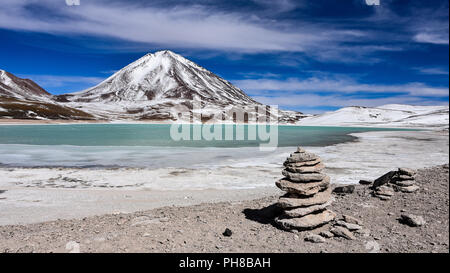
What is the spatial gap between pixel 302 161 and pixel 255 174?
32.0ft

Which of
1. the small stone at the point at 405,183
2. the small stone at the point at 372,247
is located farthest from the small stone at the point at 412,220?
the small stone at the point at 405,183

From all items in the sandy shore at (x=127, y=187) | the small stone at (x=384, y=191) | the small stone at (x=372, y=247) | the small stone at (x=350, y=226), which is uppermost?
the small stone at (x=384, y=191)

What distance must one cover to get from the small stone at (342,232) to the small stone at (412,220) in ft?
5.87

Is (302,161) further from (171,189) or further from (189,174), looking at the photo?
(189,174)

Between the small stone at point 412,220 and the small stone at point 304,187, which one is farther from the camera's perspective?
the small stone at point 304,187

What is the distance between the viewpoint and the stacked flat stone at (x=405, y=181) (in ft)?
36.8

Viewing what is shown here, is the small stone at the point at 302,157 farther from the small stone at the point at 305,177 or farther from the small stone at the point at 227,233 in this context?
the small stone at the point at 227,233

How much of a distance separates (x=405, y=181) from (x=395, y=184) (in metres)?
0.36

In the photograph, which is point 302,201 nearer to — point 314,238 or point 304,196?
point 304,196

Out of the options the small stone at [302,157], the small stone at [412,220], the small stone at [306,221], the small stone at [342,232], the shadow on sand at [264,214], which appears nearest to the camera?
the small stone at [342,232]

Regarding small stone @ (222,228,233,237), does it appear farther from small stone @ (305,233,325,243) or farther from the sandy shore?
the sandy shore

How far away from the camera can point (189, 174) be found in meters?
18.4

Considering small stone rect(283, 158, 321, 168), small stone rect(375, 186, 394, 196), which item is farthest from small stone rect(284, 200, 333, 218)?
small stone rect(375, 186, 394, 196)

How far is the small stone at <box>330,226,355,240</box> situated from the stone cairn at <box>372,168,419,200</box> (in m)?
3.90
